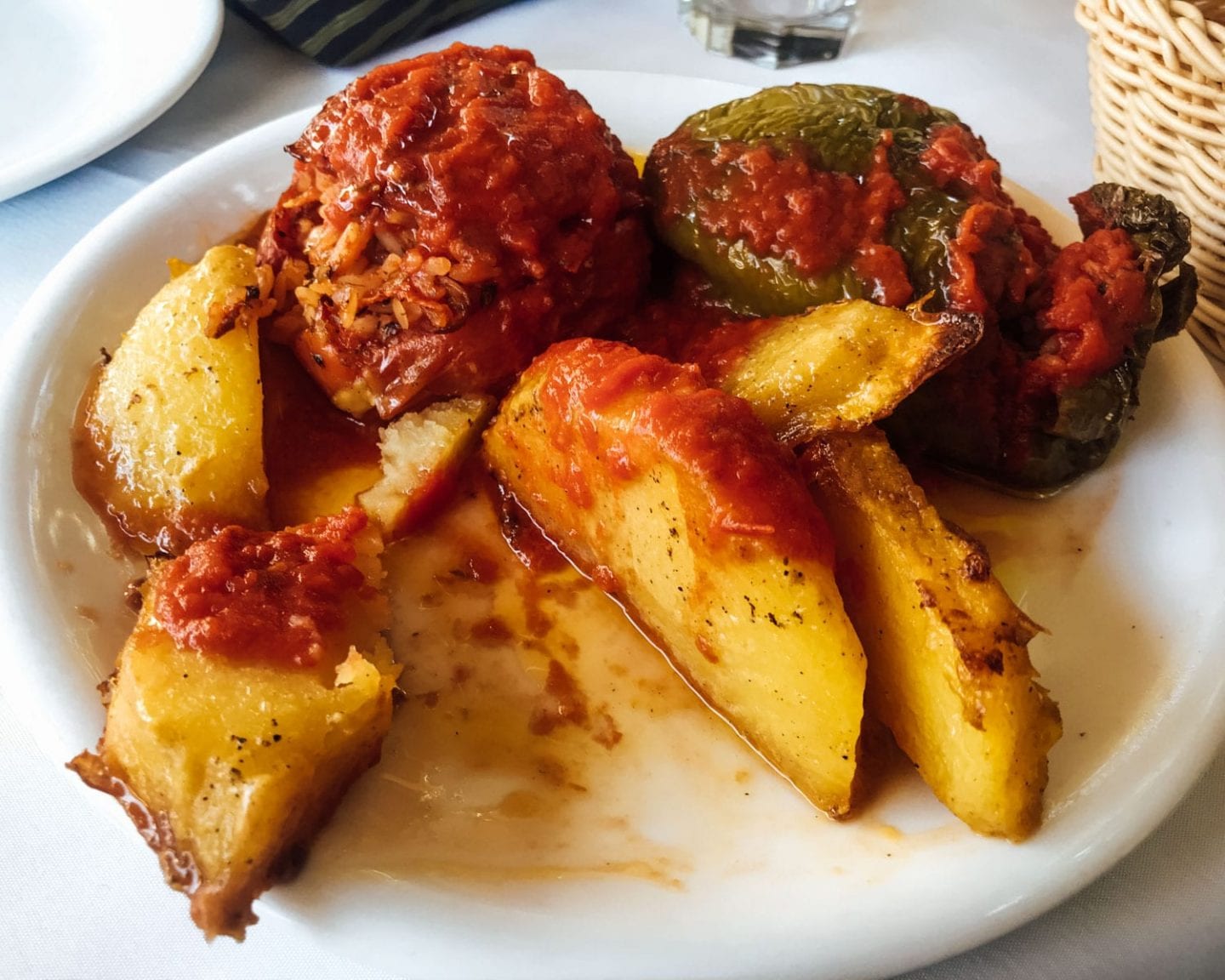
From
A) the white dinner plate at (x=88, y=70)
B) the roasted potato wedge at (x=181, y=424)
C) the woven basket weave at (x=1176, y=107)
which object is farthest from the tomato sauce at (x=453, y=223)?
the woven basket weave at (x=1176, y=107)

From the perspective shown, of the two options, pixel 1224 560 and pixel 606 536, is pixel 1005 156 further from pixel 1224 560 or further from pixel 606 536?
pixel 606 536

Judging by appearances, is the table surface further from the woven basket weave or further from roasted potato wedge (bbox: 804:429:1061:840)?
the woven basket weave

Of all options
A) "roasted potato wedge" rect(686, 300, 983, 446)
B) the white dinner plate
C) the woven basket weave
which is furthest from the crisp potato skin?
the white dinner plate

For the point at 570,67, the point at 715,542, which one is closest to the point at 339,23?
the point at 570,67

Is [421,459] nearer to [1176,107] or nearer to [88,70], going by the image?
[1176,107]

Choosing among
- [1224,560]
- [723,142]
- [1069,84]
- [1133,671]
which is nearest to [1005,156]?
[1069,84]
